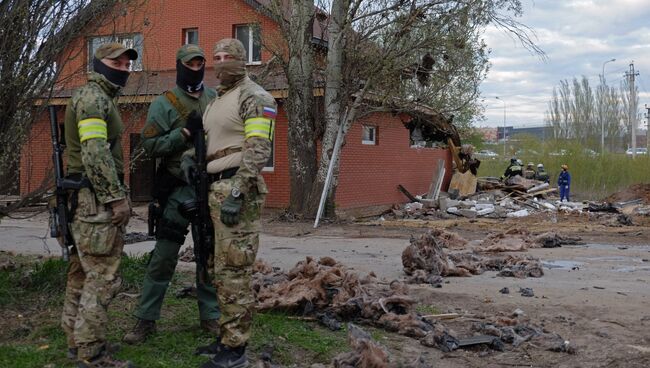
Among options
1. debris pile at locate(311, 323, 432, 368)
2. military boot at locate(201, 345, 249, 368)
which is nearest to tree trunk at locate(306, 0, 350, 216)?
debris pile at locate(311, 323, 432, 368)

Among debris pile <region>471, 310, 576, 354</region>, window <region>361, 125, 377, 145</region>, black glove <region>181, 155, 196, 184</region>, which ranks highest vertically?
window <region>361, 125, 377, 145</region>

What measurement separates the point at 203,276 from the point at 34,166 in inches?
123

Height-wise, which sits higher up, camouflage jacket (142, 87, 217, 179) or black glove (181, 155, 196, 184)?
camouflage jacket (142, 87, 217, 179)

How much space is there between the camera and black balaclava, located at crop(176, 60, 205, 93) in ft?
17.1

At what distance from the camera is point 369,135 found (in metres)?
22.3

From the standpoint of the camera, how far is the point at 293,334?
5.43 metres

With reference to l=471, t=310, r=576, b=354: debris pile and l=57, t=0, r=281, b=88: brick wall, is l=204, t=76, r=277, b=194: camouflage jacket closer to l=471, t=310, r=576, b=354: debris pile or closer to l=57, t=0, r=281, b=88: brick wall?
l=471, t=310, r=576, b=354: debris pile

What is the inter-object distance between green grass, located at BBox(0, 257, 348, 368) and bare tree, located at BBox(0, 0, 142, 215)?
0.85 m

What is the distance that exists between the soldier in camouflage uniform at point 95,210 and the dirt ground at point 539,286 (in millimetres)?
2204

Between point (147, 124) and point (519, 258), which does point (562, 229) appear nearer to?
point (519, 258)

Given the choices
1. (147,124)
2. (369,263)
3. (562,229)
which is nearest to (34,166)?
(147,124)

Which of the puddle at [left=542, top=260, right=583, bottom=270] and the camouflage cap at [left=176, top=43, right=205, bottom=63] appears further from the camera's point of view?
the puddle at [left=542, top=260, right=583, bottom=270]

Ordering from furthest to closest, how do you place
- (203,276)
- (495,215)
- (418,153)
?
(418,153) < (495,215) < (203,276)

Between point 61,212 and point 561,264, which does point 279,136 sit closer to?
point 561,264
